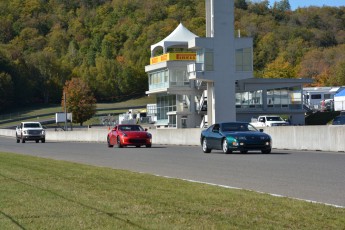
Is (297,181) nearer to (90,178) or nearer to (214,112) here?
(90,178)

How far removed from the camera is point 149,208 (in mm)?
10547

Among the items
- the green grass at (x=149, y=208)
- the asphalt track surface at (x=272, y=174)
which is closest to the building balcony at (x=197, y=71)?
the asphalt track surface at (x=272, y=174)

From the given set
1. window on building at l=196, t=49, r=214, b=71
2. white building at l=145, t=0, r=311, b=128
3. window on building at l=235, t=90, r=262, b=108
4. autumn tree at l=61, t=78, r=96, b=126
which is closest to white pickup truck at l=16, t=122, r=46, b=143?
white building at l=145, t=0, r=311, b=128

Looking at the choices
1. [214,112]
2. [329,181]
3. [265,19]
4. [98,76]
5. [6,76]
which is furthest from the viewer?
[265,19]

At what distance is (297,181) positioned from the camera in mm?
16047

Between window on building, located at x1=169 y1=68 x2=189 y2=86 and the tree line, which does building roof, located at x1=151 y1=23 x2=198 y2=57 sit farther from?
the tree line

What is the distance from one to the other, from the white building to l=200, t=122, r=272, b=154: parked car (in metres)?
37.5

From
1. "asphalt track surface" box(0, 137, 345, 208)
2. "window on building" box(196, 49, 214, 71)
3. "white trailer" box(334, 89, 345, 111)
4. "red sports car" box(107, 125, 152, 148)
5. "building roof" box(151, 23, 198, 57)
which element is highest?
"building roof" box(151, 23, 198, 57)

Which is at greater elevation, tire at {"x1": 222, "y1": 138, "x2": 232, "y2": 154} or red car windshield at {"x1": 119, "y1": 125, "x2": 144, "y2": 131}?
red car windshield at {"x1": 119, "y1": 125, "x2": 144, "y2": 131}

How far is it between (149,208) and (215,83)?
5854cm

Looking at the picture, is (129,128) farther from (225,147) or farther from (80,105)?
(80,105)

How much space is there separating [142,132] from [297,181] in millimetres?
24253

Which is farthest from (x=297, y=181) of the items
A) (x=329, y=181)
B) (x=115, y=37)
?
(x=115, y=37)

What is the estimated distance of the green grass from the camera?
9.16m
